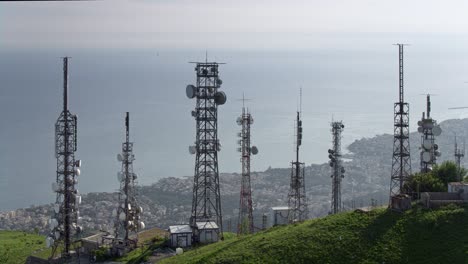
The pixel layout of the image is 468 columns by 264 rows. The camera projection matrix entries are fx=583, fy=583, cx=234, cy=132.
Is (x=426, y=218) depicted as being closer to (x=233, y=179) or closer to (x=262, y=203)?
(x=262, y=203)

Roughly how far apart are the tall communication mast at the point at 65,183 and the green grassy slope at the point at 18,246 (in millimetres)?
4347

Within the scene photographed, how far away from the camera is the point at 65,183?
2184 cm

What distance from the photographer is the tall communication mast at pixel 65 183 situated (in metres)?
21.6

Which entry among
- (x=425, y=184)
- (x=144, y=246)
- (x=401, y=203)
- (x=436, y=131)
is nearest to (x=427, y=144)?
(x=436, y=131)

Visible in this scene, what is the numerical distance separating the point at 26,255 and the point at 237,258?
45.9 ft

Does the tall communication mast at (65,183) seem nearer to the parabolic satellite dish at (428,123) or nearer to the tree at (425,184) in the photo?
the tree at (425,184)

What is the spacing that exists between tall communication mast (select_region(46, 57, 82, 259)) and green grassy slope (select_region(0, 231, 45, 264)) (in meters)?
4.35

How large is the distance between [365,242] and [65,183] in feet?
37.4

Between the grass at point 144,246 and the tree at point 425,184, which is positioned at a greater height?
the tree at point 425,184

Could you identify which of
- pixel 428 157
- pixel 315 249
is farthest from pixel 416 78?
pixel 315 249

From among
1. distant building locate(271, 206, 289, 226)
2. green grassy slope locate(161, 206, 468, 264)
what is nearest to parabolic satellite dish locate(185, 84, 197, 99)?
distant building locate(271, 206, 289, 226)

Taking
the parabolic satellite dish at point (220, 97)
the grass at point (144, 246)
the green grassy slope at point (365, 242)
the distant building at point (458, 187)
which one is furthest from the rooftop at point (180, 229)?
the distant building at point (458, 187)

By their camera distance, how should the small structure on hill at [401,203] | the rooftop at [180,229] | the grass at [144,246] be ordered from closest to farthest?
the small structure on hill at [401,203]
the grass at [144,246]
the rooftop at [180,229]

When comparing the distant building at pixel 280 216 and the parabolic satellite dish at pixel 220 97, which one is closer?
the parabolic satellite dish at pixel 220 97
